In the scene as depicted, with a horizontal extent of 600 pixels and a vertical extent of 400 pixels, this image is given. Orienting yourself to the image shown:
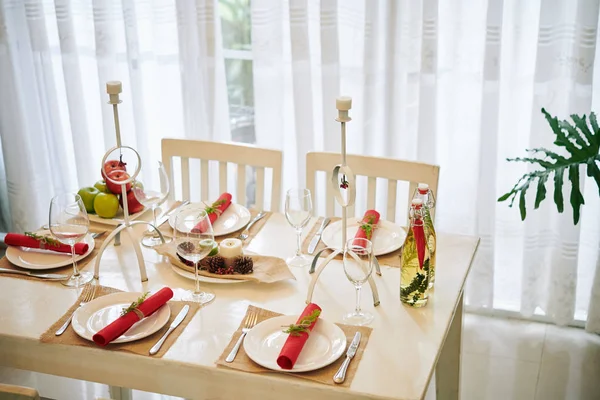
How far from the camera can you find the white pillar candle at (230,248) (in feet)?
6.24

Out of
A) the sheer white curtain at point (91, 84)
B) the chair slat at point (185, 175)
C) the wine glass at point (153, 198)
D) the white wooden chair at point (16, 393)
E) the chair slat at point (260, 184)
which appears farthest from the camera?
the sheer white curtain at point (91, 84)

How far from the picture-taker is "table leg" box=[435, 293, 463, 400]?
7.08ft

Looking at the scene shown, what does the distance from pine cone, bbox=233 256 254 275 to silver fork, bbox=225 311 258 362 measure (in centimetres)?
18

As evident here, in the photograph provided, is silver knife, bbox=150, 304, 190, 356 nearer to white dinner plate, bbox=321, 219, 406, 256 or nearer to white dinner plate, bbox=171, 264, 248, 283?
white dinner plate, bbox=171, 264, 248, 283

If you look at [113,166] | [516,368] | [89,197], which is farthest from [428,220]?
[516,368]

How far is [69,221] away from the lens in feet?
6.09

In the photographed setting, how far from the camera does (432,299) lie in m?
1.78

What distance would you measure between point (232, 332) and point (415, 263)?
0.43 meters

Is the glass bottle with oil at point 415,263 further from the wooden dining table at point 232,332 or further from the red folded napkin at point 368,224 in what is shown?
the red folded napkin at point 368,224

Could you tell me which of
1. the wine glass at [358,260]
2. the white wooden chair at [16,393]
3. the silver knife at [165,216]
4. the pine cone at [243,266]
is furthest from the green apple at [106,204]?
the white wooden chair at [16,393]

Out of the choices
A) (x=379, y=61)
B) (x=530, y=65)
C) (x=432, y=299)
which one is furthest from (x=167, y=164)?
(x=530, y=65)

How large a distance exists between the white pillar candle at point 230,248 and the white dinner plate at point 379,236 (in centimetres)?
24

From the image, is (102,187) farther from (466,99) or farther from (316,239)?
(466,99)

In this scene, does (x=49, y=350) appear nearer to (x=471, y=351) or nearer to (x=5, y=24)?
(x=471, y=351)
